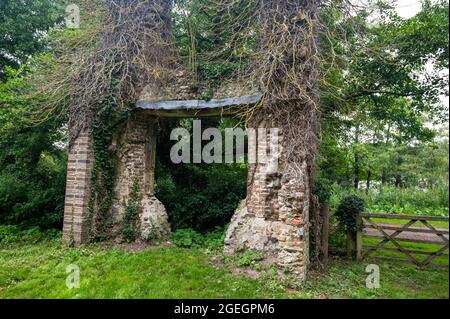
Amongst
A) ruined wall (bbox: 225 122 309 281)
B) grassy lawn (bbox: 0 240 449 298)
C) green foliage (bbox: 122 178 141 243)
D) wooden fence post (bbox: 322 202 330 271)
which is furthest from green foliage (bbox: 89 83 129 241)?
wooden fence post (bbox: 322 202 330 271)

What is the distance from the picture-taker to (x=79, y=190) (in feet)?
23.1

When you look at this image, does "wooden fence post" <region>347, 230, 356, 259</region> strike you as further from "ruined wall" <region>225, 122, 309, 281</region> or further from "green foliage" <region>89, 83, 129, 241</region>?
"green foliage" <region>89, 83, 129, 241</region>

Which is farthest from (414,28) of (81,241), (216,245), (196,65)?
(81,241)

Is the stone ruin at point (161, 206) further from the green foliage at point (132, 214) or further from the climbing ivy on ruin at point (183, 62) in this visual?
the climbing ivy on ruin at point (183, 62)

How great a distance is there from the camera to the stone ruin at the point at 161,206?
5.56 meters

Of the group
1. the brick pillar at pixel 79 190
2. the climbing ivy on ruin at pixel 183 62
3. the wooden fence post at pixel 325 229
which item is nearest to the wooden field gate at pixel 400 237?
the wooden fence post at pixel 325 229

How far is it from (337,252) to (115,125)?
262 inches

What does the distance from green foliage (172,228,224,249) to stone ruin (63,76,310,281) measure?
0.43 meters

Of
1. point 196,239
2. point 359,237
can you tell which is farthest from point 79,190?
point 359,237

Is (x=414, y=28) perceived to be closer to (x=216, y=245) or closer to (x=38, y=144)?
(x=216, y=245)

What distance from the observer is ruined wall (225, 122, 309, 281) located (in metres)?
5.43

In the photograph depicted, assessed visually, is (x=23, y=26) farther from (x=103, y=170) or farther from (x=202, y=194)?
(x=202, y=194)

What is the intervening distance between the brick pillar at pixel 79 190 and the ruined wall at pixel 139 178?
27.0 inches

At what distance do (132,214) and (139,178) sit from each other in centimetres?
96
